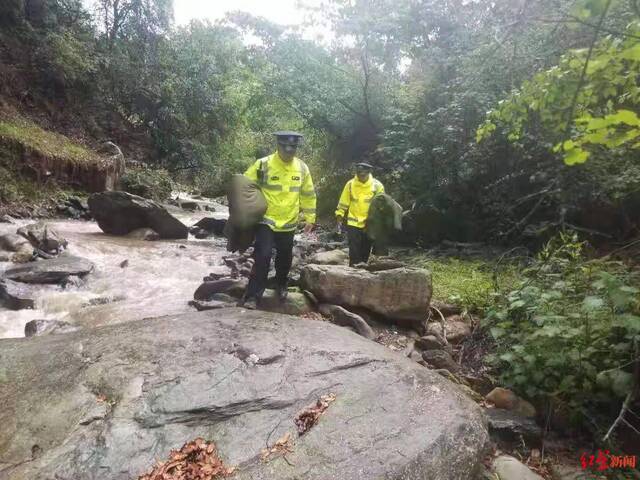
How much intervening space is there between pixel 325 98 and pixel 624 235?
11.0m

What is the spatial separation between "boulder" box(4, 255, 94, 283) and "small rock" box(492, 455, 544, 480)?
6.69m

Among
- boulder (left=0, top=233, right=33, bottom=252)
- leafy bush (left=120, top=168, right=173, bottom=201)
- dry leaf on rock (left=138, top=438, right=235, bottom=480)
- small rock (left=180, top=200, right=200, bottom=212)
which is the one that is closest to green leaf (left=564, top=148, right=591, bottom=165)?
dry leaf on rock (left=138, top=438, right=235, bottom=480)

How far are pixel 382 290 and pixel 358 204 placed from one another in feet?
7.09

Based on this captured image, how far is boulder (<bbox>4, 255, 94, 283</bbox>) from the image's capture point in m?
6.69

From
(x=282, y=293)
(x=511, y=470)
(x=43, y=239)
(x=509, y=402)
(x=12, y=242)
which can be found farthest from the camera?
(x=43, y=239)

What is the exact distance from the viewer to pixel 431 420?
2.75 meters

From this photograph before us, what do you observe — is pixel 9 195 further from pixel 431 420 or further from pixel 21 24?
pixel 431 420

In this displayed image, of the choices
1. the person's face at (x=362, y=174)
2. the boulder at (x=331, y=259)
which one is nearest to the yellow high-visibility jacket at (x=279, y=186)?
the person's face at (x=362, y=174)

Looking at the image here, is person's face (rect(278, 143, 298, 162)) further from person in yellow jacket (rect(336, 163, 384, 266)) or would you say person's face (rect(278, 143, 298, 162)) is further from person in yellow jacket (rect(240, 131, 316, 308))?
person in yellow jacket (rect(336, 163, 384, 266))

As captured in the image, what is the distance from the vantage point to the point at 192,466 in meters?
2.29

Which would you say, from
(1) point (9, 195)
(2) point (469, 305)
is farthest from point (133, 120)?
(2) point (469, 305)

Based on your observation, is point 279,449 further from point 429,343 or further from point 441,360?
point 429,343

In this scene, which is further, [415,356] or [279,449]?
[415,356]

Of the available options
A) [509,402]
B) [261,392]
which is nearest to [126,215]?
[261,392]
